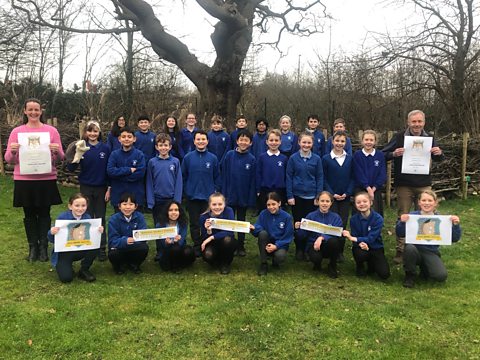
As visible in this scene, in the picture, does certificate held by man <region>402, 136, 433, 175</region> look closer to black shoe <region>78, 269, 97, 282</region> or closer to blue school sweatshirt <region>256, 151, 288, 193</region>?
blue school sweatshirt <region>256, 151, 288, 193</region>

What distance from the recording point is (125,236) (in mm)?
4914

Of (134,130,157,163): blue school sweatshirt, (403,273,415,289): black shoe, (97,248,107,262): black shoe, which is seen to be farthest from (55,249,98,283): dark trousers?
(403,273,415,289): black shoe

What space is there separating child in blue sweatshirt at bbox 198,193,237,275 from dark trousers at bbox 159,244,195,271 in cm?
18

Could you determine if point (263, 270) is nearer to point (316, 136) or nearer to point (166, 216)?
point (166, 216)

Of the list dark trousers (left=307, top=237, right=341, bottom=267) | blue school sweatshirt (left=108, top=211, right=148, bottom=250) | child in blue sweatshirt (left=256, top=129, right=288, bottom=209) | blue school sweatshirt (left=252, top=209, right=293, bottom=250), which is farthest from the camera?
child in blue sweatshirt (left=256, top=129, right=288, bottom=209)

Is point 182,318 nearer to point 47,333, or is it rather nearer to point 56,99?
point 47,333

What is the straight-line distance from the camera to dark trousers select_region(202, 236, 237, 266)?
5.05 meters

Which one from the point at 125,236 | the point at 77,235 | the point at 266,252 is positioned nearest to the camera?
the point at 77,235

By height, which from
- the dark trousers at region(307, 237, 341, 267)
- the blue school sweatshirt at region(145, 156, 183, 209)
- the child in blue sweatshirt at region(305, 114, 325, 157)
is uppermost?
the child in blue sweatshirt at region(305, 114, 325, 157)

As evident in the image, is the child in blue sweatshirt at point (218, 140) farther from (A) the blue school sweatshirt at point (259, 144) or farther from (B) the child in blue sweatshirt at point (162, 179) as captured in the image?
(B) the child in blue sweatshirt at point (162, 179)

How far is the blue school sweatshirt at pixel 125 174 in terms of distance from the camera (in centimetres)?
534

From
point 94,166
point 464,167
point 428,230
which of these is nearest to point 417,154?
point 428,230

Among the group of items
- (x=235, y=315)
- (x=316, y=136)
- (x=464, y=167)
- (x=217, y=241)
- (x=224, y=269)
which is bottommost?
(x=235, y=315)

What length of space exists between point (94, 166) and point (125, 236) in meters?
1.08
